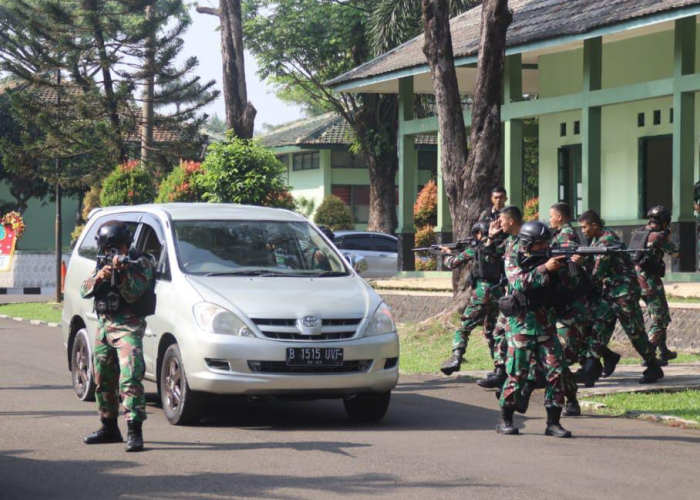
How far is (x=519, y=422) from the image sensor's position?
10.5 metres

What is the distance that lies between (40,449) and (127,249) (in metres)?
1.58

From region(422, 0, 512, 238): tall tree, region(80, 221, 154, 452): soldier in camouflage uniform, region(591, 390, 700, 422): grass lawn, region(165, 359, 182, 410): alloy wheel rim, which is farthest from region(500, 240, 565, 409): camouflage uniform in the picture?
region(422, 0, 512, 238): tall tree

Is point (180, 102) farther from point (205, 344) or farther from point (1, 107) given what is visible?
point (205, 344)

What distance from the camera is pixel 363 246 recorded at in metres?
33.2

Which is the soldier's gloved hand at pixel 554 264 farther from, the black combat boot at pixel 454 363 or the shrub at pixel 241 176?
the shrub at pixel 241 176

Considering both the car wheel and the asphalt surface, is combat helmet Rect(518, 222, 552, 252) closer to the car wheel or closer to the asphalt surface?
the asphalt surface

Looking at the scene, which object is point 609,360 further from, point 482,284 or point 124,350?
point 124,350

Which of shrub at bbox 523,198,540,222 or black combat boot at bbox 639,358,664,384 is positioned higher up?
shrub at bbox 523,198,540,222

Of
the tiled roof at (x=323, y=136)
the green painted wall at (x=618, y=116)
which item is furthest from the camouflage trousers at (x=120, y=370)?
the tiled roof at (x=323, y=136)

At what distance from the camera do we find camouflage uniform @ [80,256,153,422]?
8797 millimetres

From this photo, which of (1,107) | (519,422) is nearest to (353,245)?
(519,422)

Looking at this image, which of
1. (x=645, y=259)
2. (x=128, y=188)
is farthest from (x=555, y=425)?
(x=128, y=188)

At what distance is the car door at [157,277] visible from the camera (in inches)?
413

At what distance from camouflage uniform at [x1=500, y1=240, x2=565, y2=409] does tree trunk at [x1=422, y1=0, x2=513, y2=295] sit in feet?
27.7
